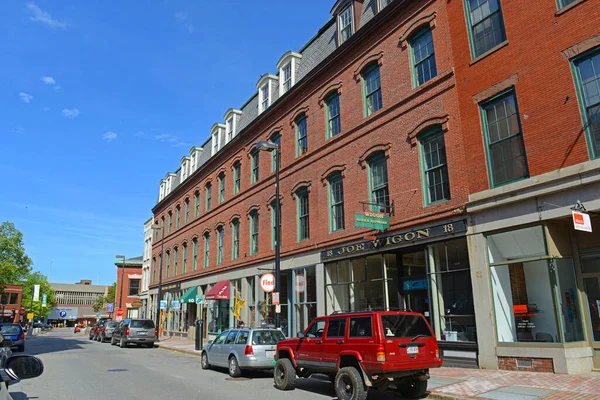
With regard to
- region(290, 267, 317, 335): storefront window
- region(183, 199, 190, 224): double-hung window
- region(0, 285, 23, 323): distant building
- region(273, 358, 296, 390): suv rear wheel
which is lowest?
region(273, 358, 296, 390): suv rear wheel

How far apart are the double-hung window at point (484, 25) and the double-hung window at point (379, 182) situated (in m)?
4.97

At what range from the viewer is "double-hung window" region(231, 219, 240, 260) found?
2726 centimetres

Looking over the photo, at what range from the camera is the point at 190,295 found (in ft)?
105

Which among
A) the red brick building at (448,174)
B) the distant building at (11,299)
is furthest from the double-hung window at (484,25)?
the distant building at (11,299)

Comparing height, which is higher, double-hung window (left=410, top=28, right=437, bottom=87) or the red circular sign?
double-hung window (left=410, top=28, right=437, bottom=87)

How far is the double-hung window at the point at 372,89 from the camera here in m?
17.5

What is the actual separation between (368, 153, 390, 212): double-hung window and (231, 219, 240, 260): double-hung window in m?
12.3

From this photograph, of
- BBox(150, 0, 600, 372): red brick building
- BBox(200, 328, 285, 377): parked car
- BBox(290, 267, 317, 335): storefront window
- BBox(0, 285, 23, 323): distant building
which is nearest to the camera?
BBox(150, 0, 600, 372): red brick building

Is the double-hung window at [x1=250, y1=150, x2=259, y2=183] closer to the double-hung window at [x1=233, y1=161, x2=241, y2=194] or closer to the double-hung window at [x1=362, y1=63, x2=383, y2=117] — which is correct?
the double-hung window at [x1=233, y1=161, x2=241, y2=194]

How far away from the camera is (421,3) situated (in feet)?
51.4

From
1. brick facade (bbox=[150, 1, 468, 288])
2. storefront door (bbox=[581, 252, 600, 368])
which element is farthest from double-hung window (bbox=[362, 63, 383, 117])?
storefront door (bbox=[581, 252, 600, 368])

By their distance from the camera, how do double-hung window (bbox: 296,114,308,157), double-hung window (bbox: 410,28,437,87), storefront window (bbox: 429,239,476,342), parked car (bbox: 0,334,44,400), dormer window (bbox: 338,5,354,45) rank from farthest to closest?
double-hung window (bbox: 296,114,308,157), dormer window (bbox: 338,5,354,45), double-hung window (bbox: 410,28,437,87), storefront window (bbox: 429,239,476,342), parked car (bbox: 0,334,44,400)

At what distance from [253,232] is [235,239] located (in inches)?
98.8

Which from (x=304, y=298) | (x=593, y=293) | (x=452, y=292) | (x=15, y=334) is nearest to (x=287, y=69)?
(x=304, y=298)
